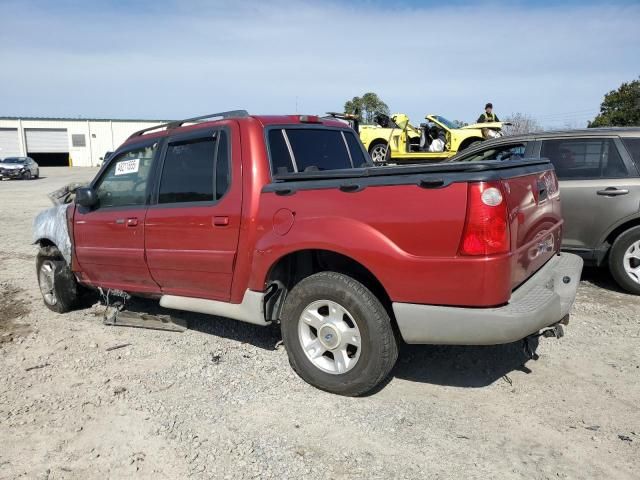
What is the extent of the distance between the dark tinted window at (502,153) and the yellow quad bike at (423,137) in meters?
6.60

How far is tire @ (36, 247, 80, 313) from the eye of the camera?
17.2 ft

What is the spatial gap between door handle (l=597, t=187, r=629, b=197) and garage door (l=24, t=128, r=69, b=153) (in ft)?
183

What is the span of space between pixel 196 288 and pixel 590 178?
169 inches

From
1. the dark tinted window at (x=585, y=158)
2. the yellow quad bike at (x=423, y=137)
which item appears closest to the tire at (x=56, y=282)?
the dark tinted window at (x=585, y=158)

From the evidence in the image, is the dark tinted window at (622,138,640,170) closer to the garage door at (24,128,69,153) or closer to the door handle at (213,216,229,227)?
the door handle at (213,216,229,227)

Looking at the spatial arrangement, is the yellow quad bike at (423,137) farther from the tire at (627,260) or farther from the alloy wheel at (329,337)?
the alloy wheel at (329,337)

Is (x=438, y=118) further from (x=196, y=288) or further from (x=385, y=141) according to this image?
(x=196, y=288)

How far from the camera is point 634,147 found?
552cm

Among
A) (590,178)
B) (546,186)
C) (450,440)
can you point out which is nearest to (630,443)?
(450,440)

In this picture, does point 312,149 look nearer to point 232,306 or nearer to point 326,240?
point 326,240

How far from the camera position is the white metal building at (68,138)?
50.7 metres

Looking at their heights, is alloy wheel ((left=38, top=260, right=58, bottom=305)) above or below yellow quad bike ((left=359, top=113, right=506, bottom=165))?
below

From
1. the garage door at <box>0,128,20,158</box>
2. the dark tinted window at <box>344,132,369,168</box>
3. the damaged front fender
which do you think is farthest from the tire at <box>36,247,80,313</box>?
the garage door at <box>0,128,20,158</box>

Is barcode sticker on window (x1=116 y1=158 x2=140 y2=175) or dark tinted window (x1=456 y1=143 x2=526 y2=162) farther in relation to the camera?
dark tinted window (x1=456 y1=143 x2=526 y2=162)
